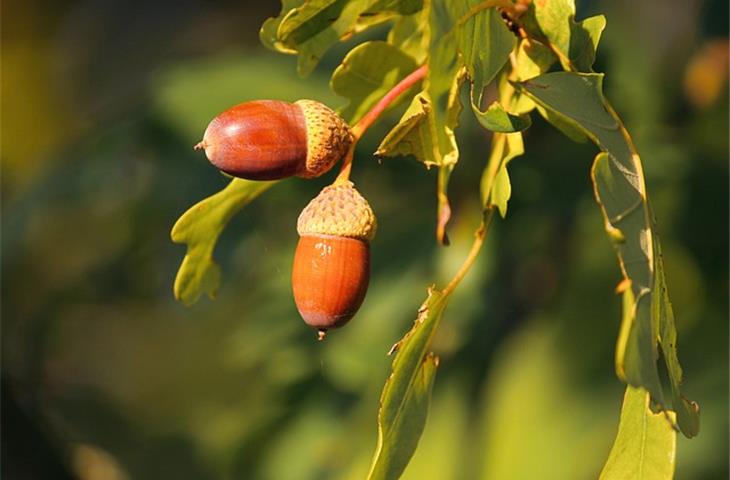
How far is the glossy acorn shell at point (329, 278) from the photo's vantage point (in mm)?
781

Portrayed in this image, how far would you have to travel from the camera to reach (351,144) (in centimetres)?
84

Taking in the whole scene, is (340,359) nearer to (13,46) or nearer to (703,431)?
(703,431)

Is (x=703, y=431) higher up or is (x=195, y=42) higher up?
(x=195, y=42)

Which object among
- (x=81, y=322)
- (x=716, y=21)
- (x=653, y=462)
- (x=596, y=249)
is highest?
(x=653, y=462)

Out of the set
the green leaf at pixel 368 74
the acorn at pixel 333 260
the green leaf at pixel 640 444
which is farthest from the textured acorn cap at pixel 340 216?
the green leaf at pixel 640 444

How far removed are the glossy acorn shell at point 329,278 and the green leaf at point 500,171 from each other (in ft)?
0.33

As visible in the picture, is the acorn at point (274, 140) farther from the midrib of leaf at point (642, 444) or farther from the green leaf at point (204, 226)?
the midrib of leaf at point (642, 444)

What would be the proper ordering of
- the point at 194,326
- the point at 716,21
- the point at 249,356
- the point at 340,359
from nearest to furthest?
the point at 716,21 → the point at 340,359 → the point at 249,356 → the point at 194,326

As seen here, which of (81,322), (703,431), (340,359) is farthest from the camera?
(81,322)

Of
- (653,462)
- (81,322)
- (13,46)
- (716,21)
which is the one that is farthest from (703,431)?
(13,46)

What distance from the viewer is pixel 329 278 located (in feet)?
2.56

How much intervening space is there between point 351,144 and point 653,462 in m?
0.30

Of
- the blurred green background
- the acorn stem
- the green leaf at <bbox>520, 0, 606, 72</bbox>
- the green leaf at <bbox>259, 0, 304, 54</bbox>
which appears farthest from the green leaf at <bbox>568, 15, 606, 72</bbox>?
the blurred green background

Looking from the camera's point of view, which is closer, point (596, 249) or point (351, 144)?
point (351, 144)
